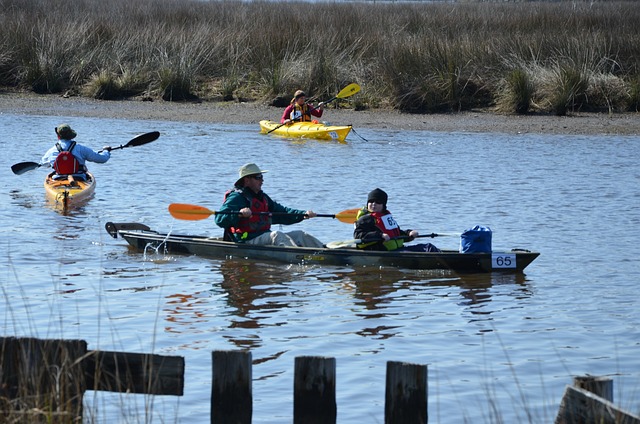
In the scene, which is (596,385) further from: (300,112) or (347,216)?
(300,112)

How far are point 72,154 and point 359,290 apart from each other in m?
6.07

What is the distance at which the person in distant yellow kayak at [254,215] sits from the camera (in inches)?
455

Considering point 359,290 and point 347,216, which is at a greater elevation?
point 347,216

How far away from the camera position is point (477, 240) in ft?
36.3

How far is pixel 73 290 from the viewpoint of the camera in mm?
10062

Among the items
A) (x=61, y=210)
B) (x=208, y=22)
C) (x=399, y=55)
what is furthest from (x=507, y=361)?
→ (x=208, y=22)

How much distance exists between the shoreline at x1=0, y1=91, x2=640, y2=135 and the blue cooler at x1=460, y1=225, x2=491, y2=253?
12.1 m

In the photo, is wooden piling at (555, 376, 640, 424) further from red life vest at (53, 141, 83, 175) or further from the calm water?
red life vest at (53, 141, 83, 175)

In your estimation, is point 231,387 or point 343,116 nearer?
point 231,387

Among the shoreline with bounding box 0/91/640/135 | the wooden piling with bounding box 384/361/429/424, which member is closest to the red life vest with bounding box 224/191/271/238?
the wooden piling with bounding box 384/361/429/424

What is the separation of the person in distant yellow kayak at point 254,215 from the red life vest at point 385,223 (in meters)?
0.75

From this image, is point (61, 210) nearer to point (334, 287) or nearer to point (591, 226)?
point (334, 287)

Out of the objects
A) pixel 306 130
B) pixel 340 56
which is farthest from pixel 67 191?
pixel 340 56

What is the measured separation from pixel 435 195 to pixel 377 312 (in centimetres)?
677
